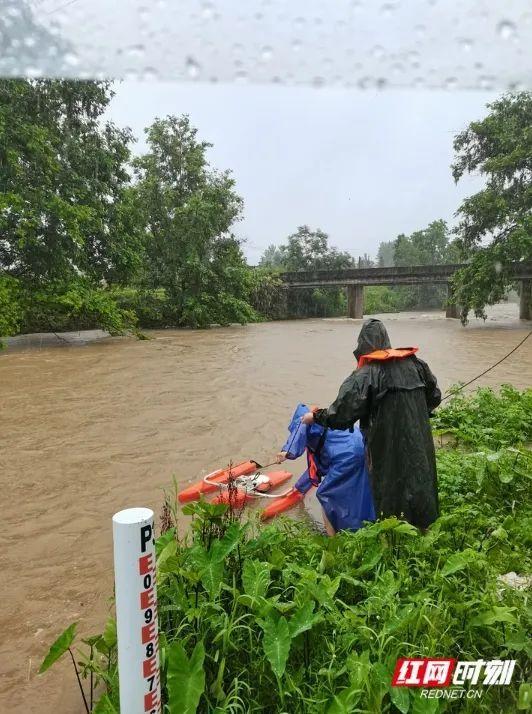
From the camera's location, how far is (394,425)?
2889mm

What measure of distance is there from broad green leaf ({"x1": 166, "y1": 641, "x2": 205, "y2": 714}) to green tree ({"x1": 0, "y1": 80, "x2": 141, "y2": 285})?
14.2 meters

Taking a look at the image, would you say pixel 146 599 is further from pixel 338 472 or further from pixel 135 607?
pixel 338 472

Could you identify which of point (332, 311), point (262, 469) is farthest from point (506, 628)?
point (332, 311)

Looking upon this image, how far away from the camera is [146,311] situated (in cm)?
2427

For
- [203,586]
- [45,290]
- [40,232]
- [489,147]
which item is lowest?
[203,586]

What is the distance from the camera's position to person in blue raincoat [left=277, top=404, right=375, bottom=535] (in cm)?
322

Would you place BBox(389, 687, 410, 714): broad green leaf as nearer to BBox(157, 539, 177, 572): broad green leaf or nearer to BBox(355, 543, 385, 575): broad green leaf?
BBox(355, 543, 385, 575): broad green leaf

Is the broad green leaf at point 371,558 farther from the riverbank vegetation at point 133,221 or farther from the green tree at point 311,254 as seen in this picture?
the green tree at point 311,254

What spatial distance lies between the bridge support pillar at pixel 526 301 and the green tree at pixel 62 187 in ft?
69.3

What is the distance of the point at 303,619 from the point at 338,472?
133 cm

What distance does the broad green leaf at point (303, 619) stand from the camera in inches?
78.4

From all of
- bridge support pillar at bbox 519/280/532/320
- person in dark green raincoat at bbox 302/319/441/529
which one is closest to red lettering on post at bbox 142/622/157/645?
person in dark green raincoat at bbox 302/319/441/529

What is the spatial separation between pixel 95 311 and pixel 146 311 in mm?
6999

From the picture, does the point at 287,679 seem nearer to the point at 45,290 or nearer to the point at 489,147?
the point at 45,290
